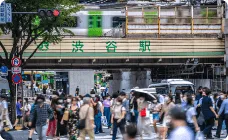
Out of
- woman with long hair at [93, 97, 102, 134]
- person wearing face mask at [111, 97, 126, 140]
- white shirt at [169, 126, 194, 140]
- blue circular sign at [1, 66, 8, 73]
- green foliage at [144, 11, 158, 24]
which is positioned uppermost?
green foliage at [144, 11, 158, 24]

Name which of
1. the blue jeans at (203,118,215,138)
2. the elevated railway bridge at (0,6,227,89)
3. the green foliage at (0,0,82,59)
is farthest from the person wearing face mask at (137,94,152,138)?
the elevated railway bridge at (0,6,227,89)

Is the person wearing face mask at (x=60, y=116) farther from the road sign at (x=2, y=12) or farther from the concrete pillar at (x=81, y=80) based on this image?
the concrete pillar at (x=81, y=80)

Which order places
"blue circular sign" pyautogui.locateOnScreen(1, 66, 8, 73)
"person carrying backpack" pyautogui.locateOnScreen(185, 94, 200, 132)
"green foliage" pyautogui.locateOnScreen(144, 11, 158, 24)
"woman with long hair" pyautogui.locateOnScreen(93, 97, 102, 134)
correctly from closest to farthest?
"person carrying backpack" pyautogui.locateOnScreen(185, 94, 200, 132) < "woman with long hair" pyautogui.locateOnScreen(93, 97, 102, 134) < "blue circular sign" pyautogui.locateOnScreen(1, 66, 8, 73) < "green foliage" pyautogui.locateOnScreen(144, 11, 158, 24)

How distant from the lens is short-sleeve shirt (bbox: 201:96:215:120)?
66.6ft

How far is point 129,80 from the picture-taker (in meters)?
50.8

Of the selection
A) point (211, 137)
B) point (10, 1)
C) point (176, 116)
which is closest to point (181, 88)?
Result: point (10, 1)

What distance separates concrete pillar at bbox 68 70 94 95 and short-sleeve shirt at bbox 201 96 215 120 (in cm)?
2815

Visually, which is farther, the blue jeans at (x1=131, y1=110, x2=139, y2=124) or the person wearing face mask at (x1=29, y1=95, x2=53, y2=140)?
the blue jeans at (x1=131, y1=110, x2=139, y2=124)

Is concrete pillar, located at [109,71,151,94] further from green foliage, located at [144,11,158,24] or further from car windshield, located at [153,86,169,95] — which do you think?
car windshield, located at [153,86,169,95]

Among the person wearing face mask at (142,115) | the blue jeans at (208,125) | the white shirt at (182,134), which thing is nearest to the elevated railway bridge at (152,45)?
the person wearing face mask at (142,115)

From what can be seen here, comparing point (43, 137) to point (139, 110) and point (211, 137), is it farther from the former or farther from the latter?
point (211, 137)

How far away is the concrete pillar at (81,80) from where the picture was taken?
159 feet

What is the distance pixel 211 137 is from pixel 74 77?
28.5 m

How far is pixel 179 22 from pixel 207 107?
2010 centimetres
